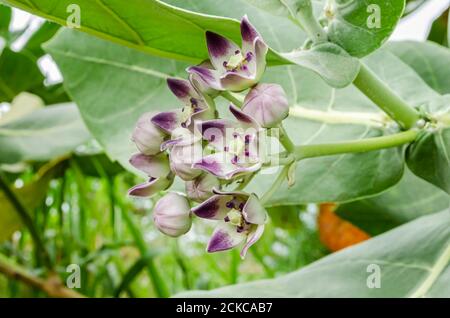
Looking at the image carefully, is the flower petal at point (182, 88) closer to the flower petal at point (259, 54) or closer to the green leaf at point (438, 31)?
the flower petal at point (259, 54)

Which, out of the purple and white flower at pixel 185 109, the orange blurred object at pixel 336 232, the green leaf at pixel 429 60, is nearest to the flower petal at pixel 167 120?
the purple and white flower at pixel 185 109

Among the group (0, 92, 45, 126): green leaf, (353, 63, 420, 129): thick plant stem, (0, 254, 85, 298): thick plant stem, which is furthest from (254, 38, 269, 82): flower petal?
(0, 92, 45, 126): green leaf

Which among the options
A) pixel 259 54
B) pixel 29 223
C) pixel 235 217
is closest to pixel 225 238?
pixel 235 217

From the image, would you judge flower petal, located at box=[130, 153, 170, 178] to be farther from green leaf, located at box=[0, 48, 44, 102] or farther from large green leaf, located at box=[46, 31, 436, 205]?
green leaf, located at box=[0, 48, 44, 102]

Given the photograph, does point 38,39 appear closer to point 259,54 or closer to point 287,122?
point 287,122

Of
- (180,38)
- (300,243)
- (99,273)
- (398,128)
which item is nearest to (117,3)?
(180,38)

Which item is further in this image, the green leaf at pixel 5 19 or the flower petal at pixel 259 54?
the green leaf at pixel 5 19

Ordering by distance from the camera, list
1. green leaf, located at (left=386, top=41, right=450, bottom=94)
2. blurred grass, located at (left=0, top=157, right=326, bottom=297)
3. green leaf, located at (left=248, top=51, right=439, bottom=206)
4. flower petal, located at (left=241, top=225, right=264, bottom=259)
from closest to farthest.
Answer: flower petal, located at (left=241, top=225, right=264, bottom=259), green leaf, located at (left=248, top=51, right=439, bottom=206), green leaf, located at (left=386, top=41, right=450, bottom=94), blurred grass, located at (left=0, top=157, right=326, bottom=297)
